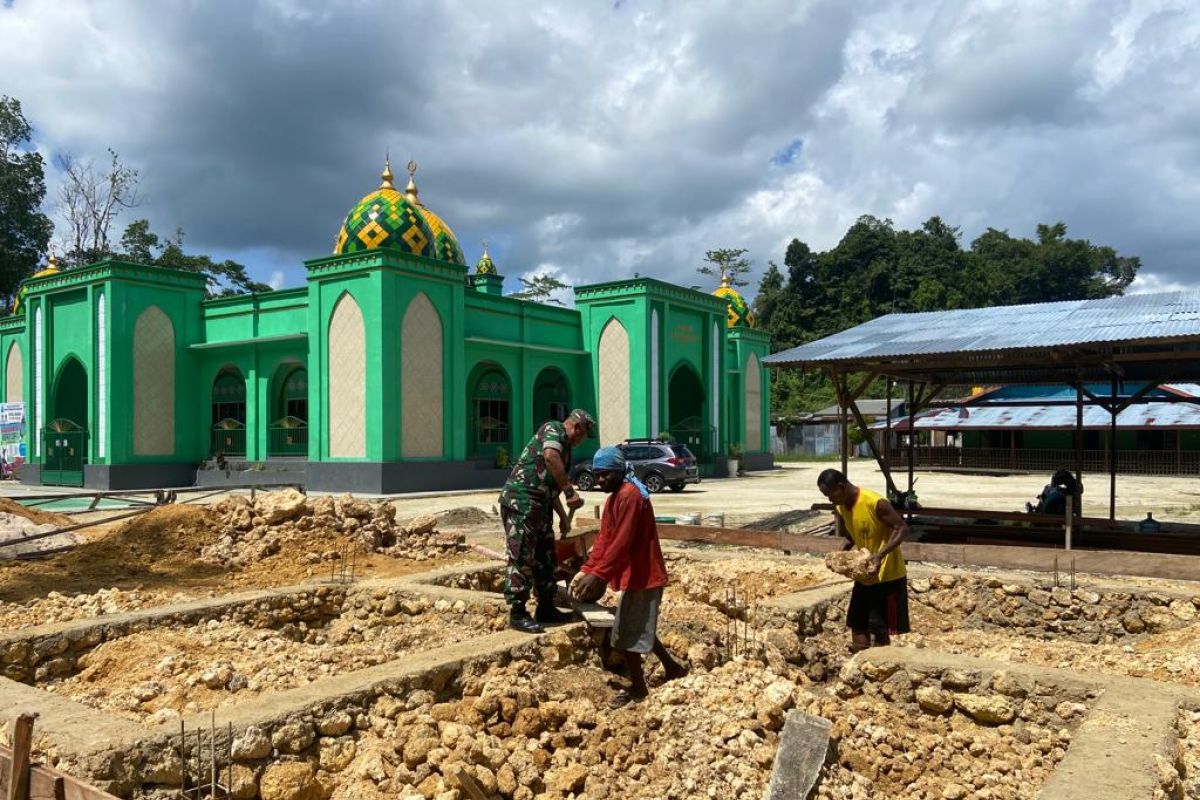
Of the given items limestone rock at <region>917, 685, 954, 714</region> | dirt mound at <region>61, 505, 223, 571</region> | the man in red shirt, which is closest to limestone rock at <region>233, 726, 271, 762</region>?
the man in red shirt

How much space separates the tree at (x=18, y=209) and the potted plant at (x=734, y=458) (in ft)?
104

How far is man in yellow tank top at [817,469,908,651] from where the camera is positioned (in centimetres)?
574

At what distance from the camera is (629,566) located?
5309 millimetres

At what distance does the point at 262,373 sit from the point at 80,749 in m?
22.9

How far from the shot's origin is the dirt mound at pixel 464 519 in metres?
15.2

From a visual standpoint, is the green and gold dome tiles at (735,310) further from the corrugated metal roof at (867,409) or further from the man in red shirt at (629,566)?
the man in red shirt at (629,566)

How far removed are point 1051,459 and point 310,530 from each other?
30464 millimetres

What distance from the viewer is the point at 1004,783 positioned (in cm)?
401

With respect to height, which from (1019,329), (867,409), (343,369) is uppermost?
(343,369)

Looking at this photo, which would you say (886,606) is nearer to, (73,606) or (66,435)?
(73,606)

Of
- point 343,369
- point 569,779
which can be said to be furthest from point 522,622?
point 343,369

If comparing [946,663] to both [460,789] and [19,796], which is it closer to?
[460,789]

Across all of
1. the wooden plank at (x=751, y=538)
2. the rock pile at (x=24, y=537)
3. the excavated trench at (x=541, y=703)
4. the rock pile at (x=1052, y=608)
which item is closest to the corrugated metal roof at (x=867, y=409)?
the wooden plank at (x=751, y=538)

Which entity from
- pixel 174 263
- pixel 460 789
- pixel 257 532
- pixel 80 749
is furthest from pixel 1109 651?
pixel 174 263
